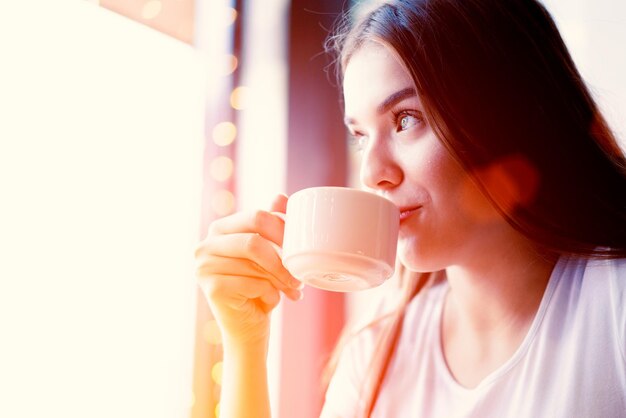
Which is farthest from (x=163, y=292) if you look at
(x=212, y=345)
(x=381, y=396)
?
(x=381, y=396)

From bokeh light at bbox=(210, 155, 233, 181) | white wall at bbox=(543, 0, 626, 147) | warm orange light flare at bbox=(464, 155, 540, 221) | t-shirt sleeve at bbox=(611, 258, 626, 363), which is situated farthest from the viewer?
bokeh light at bbox=(210, 155, 233, 181)

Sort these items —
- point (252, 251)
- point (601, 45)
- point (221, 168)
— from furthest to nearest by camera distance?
point (221, 168) < point (601, 45) < point (252, 251)

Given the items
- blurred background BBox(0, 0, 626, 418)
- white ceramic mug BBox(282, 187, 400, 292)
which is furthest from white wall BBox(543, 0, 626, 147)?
white ceramic mug BBox(282, 187, 400, 292)

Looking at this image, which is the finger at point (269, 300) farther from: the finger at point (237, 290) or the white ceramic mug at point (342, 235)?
the white ceramic mug at point (342, 235)

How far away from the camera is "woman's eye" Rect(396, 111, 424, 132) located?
0.96 m

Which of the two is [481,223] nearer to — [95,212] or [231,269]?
[231,269]

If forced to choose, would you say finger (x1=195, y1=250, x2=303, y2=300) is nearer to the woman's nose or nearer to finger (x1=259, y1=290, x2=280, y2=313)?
finger (x1=259, y1=290, x2=280, y2=313)

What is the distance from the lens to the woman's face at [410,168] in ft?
3.10

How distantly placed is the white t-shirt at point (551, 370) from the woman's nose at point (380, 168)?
395 millimetres

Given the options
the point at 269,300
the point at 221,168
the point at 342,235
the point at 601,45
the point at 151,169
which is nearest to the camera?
the point at 342,235

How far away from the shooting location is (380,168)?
93 cm

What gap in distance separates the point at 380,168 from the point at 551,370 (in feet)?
1.56

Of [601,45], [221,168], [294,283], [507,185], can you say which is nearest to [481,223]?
[507,185]

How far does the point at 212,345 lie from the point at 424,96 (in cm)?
101
